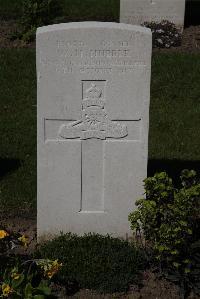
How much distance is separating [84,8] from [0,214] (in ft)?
28.8

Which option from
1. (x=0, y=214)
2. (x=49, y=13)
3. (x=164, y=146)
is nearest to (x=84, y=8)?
(x=49, y=13)

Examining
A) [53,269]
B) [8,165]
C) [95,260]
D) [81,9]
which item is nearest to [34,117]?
[8,165]

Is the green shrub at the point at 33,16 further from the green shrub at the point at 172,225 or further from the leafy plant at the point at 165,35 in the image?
the green shrub at the point at 172,225

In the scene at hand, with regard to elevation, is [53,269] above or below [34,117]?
below

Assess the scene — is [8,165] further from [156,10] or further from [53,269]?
[156,10]

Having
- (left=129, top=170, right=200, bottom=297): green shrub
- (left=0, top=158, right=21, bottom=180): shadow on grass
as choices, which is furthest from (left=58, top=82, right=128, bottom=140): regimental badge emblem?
(left=0, top=158, right=21, bottom=180): shadow on grass

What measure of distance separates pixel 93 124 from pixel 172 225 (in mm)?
1050

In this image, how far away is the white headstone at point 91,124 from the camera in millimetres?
5484

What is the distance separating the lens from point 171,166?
7.80m

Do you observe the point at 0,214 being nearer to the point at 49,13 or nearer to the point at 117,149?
the point at 117,149

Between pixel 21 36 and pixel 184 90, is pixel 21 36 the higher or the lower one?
the higher one

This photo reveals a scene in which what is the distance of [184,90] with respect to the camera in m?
10.4

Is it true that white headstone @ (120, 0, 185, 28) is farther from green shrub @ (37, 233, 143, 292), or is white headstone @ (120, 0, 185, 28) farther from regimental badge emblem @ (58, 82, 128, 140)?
green shrub @ (37, 233, 143, 292)

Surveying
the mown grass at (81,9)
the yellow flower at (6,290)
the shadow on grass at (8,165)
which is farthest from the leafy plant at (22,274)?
the mown grass at (81,9)
